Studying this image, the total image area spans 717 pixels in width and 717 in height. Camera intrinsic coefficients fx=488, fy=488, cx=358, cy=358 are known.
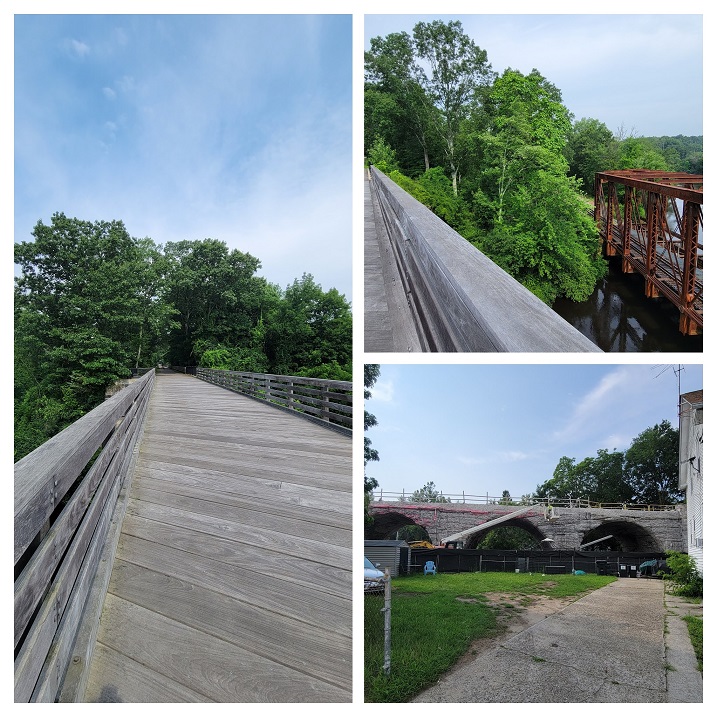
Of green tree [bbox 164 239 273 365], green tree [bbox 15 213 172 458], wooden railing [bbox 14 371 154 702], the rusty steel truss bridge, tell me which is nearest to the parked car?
wooden railing [bbox 14 371 154 702]

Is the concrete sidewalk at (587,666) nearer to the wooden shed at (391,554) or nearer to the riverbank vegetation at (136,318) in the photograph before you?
the wooden shed at (391,554)

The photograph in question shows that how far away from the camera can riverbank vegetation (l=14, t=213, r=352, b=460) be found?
1700cm

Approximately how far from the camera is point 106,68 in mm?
18609

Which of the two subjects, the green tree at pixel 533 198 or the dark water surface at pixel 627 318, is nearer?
the dark water surface at pixel 627 318

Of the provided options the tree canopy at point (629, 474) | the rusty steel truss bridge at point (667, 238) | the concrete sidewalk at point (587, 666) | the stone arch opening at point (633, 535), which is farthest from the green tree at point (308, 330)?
the concrete sidewalk at point (587, 666)

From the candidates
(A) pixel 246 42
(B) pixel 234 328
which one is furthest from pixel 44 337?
(A) pixel 246 42

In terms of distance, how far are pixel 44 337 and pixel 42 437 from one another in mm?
3563

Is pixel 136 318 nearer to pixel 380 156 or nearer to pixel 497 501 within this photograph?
pixel 380 156

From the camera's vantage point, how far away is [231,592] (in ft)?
4.26

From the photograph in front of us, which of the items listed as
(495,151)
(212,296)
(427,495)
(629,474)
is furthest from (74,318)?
(629,474)

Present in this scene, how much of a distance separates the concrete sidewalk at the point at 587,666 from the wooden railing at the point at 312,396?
1.73m

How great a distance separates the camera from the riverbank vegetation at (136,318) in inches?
669

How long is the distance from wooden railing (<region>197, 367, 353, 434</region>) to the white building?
6.93 feet
